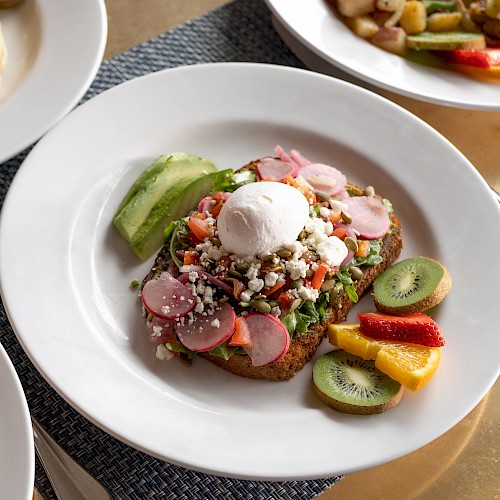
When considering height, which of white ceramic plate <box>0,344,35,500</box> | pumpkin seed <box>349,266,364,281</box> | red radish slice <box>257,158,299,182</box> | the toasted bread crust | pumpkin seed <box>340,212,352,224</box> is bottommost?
the toasted bread crust

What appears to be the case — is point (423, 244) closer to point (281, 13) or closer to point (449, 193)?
point (449, 193)

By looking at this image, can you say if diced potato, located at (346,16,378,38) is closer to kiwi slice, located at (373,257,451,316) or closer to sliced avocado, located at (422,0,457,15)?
sliced avocado, located at (422,0,457,15)

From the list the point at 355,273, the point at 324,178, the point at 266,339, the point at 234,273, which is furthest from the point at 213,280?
the point at 324,178

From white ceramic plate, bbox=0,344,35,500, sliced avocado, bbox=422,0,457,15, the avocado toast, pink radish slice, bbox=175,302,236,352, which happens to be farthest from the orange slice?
sliced avocado, bbox=422,0,457,15

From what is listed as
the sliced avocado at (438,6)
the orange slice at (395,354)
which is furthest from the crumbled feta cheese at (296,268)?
the sliced avocado at (438,6)

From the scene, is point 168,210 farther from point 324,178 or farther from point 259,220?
point 324,178

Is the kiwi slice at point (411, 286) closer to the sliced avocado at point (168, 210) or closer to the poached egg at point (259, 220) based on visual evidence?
the poached egg at point (259, 220)
